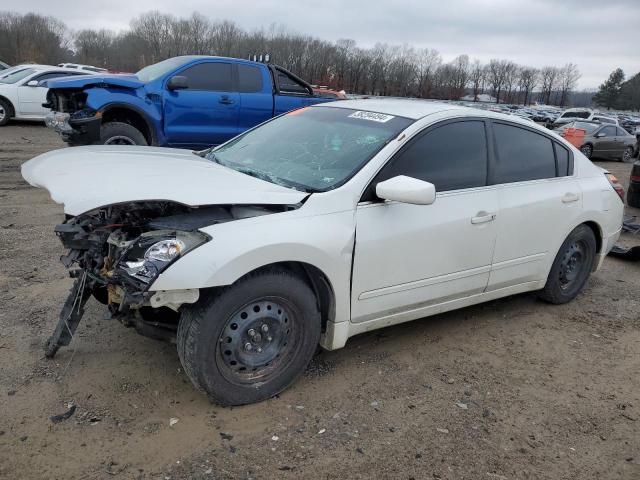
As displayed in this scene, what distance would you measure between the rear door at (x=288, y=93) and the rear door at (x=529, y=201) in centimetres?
551

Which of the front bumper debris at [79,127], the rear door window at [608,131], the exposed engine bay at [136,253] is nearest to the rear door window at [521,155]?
the exposed engine bay at [136,253]

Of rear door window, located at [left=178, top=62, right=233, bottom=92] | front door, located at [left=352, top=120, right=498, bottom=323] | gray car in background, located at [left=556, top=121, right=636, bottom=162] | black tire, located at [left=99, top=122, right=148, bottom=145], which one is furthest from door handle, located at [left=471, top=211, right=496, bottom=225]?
gray car in background, located at [left=556, top=121, right=636, bottom=162]

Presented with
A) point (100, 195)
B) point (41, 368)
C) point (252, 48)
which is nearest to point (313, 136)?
point (100, 195)

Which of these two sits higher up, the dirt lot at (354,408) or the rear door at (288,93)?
the rear door at (288,93)

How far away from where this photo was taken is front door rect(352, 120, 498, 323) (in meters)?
3.27

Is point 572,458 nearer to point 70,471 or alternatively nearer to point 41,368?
point 70,471

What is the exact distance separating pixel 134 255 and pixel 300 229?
2.87 ft

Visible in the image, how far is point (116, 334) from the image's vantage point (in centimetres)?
375

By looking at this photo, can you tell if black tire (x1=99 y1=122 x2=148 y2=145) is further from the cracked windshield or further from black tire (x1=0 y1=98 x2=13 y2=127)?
black tire (x1=0 y1=98 x2=13 y2=127)

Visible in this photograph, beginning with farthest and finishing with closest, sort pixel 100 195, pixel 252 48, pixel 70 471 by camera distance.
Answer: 1. pixel 252 48
2. pixel 100 195
3. pixel 70 471

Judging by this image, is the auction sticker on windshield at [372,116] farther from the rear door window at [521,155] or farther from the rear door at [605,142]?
the rear door at [605,142]

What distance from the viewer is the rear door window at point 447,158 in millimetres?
3484

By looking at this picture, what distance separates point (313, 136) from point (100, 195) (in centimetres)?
164

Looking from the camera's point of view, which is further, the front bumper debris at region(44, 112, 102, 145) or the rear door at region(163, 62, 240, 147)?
the rear door at region(163, 62, 240, 147)
